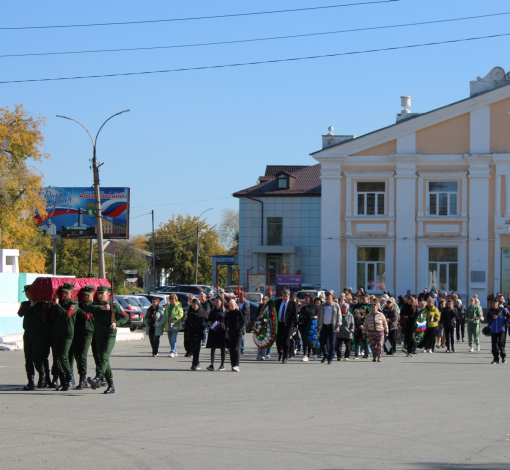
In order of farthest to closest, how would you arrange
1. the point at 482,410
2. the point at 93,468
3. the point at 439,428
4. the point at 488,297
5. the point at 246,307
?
the point at 488,297 < the point at 246,307 < the point at 482,410 < the point at 439,428 < the point at 93,468

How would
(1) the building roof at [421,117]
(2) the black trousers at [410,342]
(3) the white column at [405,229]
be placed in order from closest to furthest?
(2) the black trousers at [410,342]
(1) the building roof at [421,117]
(3) the white column at [405,229]

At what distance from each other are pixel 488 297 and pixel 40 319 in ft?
92.9

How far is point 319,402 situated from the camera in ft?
38.2

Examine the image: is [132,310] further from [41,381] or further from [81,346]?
[81,346]

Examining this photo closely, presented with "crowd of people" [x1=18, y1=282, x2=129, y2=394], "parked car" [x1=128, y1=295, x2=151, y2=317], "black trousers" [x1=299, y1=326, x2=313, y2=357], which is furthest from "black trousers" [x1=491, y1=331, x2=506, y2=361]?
"parked car" [x1=128, y1=295, x2=151, y2=317]

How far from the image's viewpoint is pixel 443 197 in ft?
127

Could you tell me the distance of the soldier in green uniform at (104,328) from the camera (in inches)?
488

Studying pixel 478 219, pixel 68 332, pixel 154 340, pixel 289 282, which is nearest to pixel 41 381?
pixel 68 332

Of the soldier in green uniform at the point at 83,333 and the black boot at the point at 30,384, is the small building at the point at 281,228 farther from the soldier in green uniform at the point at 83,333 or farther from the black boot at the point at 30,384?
the black boot at the point at 30,384

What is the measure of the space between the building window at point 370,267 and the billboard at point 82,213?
649 inches

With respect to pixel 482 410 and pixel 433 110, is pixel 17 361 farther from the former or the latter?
pixel 433 110

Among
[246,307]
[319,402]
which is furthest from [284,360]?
[319,402]

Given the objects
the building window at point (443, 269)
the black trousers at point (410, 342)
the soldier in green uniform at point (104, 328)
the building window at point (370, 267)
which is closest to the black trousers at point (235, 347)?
the soldier in green uniform at point (104, 328)

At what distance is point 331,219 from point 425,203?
5.04 metres
